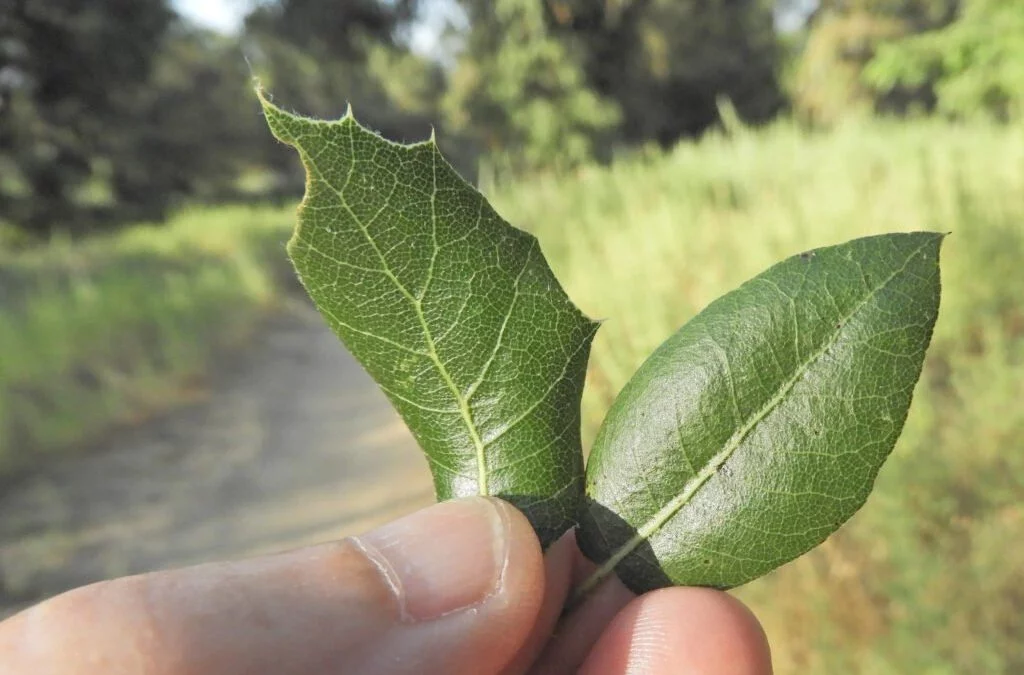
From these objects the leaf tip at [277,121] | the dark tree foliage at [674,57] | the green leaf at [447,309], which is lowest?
the green leaf at [447,309]

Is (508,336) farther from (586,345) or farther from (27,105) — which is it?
(27,105)

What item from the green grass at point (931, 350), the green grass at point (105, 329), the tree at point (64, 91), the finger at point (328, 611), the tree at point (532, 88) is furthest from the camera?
the tree at point (64, 91)

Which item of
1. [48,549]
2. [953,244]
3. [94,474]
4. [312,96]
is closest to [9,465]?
[94,474]

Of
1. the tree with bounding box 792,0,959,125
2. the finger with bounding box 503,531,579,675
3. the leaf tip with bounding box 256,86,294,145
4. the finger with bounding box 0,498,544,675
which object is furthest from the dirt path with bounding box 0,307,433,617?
the tree with bounding box 792,0,959,125

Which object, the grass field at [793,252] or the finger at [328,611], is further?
the grass field at [793,252]

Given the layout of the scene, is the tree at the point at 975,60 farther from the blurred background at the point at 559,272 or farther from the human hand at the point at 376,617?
the human hand at the point at 376,617

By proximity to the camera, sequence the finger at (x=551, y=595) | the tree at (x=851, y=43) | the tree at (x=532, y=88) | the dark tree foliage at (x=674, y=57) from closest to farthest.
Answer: the finger at (x=551, y=595) → the tree at (x=532, y=88) → the dark tree foliage at (x=674, y=57) → the tree at (x=851, y=43)

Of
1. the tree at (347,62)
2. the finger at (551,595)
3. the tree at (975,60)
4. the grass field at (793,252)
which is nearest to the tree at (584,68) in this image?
the tree at (347,62)

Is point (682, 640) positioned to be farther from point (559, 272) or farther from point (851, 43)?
point (851, 43)
